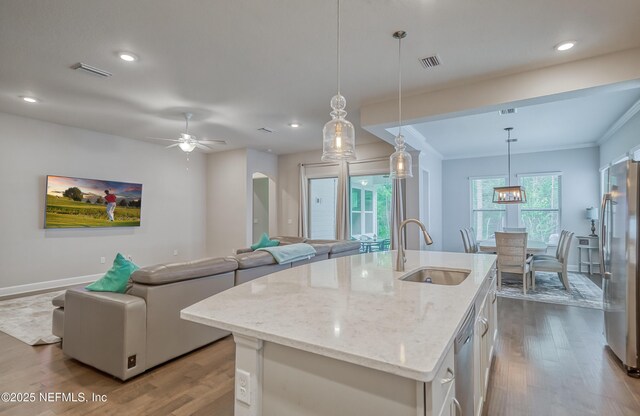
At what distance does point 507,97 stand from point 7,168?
7.21 metres

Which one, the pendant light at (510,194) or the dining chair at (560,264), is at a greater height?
the pendant light at (510,194)

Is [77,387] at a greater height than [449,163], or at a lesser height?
lesser

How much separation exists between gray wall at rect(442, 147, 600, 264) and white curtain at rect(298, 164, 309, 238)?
12.2 feet

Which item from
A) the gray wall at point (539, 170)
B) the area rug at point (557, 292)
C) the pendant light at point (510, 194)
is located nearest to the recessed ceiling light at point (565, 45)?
the pendant light at point (510, 194)

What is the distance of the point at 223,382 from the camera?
2432 mm

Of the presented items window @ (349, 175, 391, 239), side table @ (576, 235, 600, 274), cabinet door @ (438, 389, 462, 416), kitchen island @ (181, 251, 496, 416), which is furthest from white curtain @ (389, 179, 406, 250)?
cabinet door @ (438, 389, 462, 416)

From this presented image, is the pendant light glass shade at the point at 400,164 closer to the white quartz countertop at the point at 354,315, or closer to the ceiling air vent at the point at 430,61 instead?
the ceiling air vent at the point at 430,61

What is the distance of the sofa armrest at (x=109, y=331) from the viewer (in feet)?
7.83

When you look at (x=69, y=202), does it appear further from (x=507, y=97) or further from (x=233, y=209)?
(x=507, y=97)

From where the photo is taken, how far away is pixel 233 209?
7531 mm

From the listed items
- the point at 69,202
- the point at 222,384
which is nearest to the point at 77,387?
the point at 222,384

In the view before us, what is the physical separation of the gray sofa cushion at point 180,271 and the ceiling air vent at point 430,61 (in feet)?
9.33

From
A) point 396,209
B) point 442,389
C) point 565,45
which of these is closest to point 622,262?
point 565,45

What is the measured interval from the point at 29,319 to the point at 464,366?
4.81 meters
